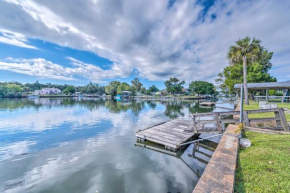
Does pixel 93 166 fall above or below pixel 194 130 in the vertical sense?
below

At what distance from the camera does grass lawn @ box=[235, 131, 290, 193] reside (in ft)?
8.98

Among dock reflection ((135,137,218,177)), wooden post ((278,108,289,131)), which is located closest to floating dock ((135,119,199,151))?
dock reflection ((135,137,218,177))

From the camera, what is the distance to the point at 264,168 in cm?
340

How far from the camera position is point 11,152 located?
727cm

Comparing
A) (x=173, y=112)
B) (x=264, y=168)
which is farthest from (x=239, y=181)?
(x=173, y=112)

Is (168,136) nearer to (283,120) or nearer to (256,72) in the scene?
(283,120)

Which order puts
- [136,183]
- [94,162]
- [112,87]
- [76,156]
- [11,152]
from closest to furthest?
1. [136,183]
2. [94,162]
3. [76,156]
4. [11,152]
5. [112,87]

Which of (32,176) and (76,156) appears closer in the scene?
(32,176)

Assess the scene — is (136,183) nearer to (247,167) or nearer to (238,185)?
(238,185)

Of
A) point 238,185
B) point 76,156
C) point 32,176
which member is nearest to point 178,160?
point 238,185

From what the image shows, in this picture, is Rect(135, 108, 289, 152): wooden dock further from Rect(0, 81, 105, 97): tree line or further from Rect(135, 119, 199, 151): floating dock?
Rect(0, 81, 105, 97): tree line

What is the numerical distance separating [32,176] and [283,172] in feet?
26.7

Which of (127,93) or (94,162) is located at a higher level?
(127,93)

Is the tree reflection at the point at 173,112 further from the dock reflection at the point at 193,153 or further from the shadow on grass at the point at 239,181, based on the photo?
the shadow on grass at the point at 239,181
